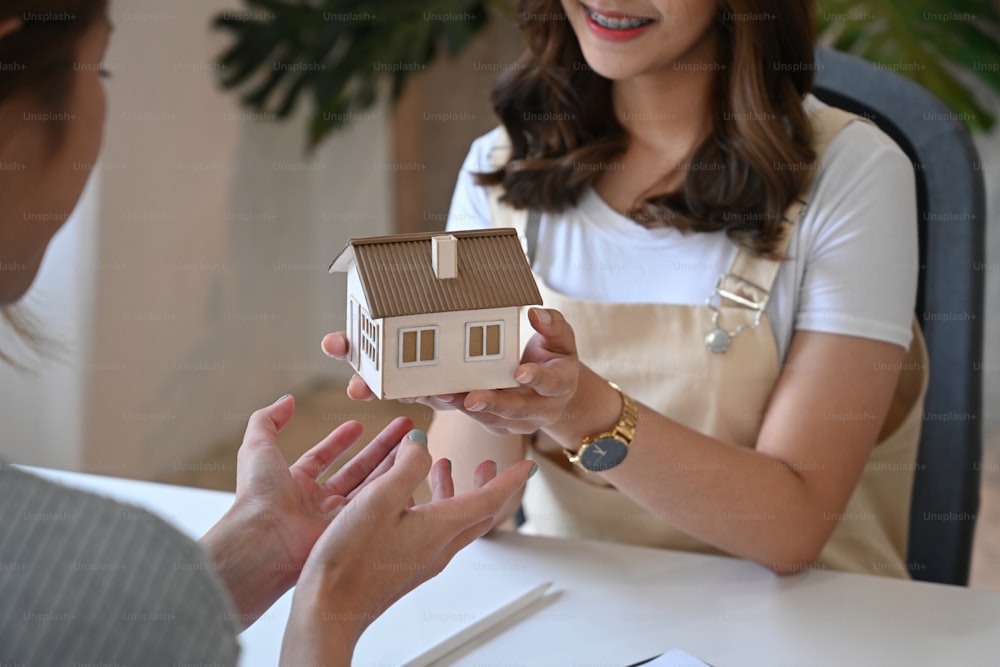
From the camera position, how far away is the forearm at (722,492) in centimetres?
107

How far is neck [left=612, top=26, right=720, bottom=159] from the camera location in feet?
4.22

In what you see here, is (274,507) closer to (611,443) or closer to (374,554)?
(374,554)

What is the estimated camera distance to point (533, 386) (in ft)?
2.93

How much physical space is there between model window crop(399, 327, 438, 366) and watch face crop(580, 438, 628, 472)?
0.24 metres

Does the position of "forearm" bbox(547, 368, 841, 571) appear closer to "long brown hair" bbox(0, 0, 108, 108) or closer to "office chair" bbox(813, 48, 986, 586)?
"office chair" bbox(813, 48, 986, 586)

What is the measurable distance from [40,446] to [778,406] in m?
1.82

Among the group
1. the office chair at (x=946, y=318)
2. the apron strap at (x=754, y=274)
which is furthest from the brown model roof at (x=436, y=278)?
the office chair at (x=946, y=318)

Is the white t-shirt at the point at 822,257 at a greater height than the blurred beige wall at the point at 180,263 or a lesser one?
greater

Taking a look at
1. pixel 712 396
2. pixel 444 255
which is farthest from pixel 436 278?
pixel 712 396

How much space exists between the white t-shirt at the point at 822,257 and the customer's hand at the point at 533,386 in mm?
352

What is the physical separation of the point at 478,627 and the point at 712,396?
416mm

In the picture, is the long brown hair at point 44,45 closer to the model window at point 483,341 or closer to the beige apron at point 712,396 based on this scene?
the model window at point 483,341

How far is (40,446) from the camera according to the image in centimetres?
237

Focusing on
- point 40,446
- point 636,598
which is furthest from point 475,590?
→ point 40,446
